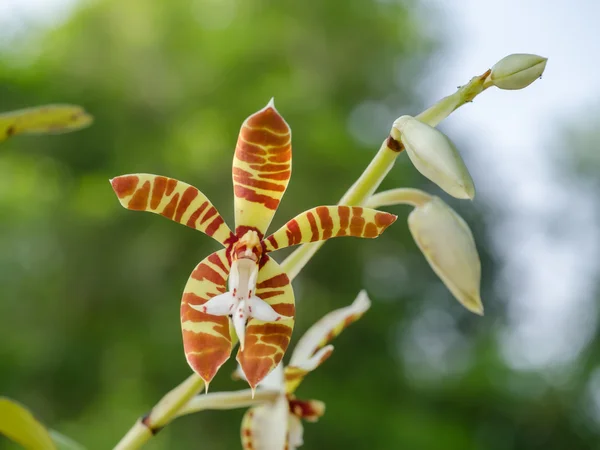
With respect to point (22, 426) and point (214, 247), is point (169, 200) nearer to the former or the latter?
point (22, 426)

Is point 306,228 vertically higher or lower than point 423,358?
higher

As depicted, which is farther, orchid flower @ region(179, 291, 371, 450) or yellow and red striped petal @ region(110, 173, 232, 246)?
orchid flower @ region(179, 291, 371, 450)

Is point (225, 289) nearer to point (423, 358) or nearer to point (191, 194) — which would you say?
point (191, 194)

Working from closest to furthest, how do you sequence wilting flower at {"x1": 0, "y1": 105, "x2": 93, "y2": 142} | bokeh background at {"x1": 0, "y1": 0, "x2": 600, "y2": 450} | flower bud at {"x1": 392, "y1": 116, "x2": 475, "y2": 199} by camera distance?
flower bud at {"x1": 392, "y1": 116, "x2": 475, "y2": 199}
wilting flower at {"x1": 0, "y1": 105, "x2": 93, "y2": 142}
bokeh background at {"x1": 0, "y1": 0, "x2": 600, "y2": 450}

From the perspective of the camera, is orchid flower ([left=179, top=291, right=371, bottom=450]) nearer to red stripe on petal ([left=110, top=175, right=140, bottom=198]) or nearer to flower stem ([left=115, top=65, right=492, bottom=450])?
flower stem ([left=115, top=65, right=492, bottom=450])

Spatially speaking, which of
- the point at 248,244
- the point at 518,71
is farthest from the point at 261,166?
the point at 518,71

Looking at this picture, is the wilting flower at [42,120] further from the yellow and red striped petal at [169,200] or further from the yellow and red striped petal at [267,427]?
the yellow and red striped petal at [267,427]

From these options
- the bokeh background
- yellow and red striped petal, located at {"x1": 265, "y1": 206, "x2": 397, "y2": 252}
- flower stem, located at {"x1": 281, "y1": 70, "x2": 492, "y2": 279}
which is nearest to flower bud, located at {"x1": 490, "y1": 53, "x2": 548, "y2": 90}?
flower stem, located at {"x1": 281, "y1": 70, "x2": 492, "y2": 279}

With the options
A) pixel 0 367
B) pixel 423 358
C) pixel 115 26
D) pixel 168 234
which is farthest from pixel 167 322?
pixel 115 26
